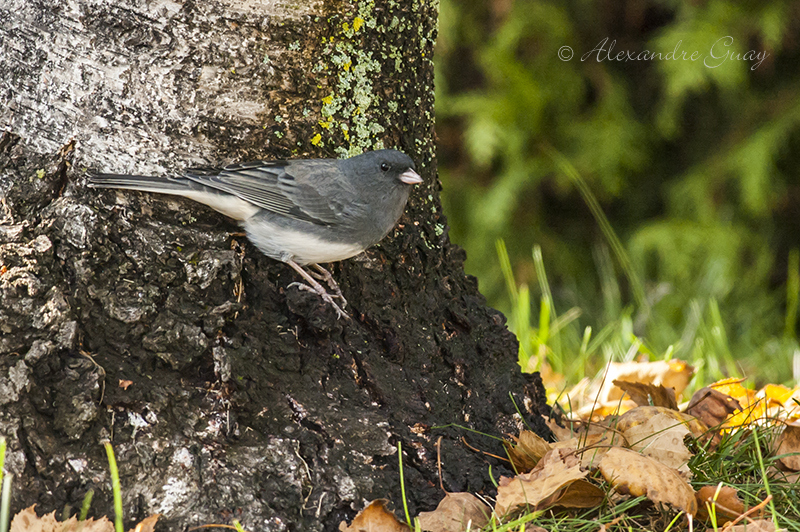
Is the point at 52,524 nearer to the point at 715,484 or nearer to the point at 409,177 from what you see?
the point at 409,177

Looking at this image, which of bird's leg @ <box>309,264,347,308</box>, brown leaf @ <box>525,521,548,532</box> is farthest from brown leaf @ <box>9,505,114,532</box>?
brown leaf @ <box>525,521,548,532</box>

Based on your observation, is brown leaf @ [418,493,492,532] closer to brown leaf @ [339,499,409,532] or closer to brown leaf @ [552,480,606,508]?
brown leaf @ [339,499,409,532]

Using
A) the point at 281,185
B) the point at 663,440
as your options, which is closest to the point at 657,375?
the point at 663,440

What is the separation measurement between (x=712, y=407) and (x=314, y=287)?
130 centimetres

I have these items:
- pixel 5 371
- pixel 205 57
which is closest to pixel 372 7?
pixel 205 57

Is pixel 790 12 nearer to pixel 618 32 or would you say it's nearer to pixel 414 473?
pixel 618 32

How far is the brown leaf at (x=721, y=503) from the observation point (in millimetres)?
1674

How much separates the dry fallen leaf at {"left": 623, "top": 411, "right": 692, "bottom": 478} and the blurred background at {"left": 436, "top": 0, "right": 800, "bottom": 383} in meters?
1.88

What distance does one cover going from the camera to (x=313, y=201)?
2109 millimetres

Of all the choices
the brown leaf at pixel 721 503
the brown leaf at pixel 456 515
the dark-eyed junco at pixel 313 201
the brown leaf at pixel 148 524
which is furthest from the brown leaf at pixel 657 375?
the brown leaf at pixel 148 524

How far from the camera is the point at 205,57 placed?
Answer: 1840 mm

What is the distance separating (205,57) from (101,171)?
0.39 meters

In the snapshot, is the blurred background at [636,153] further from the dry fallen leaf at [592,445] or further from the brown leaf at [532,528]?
the brown leaf at [532,528]

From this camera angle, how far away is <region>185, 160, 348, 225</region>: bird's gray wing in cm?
188
